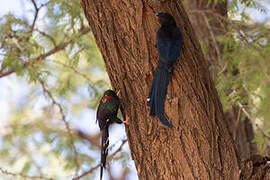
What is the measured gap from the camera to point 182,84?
6.15ft

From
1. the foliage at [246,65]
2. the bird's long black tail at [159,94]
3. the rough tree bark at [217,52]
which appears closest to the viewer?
the bird's long black tail at [159,94]

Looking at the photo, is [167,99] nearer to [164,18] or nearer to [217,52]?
[164,18]

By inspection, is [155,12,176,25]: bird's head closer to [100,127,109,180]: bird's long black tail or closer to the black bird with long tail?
the black bird with long tail

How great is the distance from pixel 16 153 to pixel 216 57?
379cm

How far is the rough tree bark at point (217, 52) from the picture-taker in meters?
3.31

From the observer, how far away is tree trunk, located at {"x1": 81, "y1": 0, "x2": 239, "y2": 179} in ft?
6.02

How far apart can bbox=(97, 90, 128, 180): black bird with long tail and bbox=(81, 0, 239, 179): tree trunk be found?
70 mm

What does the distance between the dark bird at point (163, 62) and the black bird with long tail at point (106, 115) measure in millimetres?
289

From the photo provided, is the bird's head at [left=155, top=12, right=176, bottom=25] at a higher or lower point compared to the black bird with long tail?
higher

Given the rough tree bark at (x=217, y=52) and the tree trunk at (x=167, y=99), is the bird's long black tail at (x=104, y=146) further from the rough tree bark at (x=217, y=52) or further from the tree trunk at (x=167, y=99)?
the rough tree bark at (x=217, y=52)

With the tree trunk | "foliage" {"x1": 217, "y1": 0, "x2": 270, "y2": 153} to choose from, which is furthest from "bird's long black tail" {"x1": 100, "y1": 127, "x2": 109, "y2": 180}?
"foliage" {"x1": 217, "y1": 0, "x2": 270, "y2": 153}

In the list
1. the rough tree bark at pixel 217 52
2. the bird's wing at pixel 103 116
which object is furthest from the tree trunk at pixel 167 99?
the rough tree bark at pixel 217 52

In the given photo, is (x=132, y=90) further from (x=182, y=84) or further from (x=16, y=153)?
(x=16, y=153)

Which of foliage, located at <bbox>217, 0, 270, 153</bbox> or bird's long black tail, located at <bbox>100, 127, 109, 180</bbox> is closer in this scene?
bird's long black tail, located at <bbox>100, 127, 109, 180</bbox>
